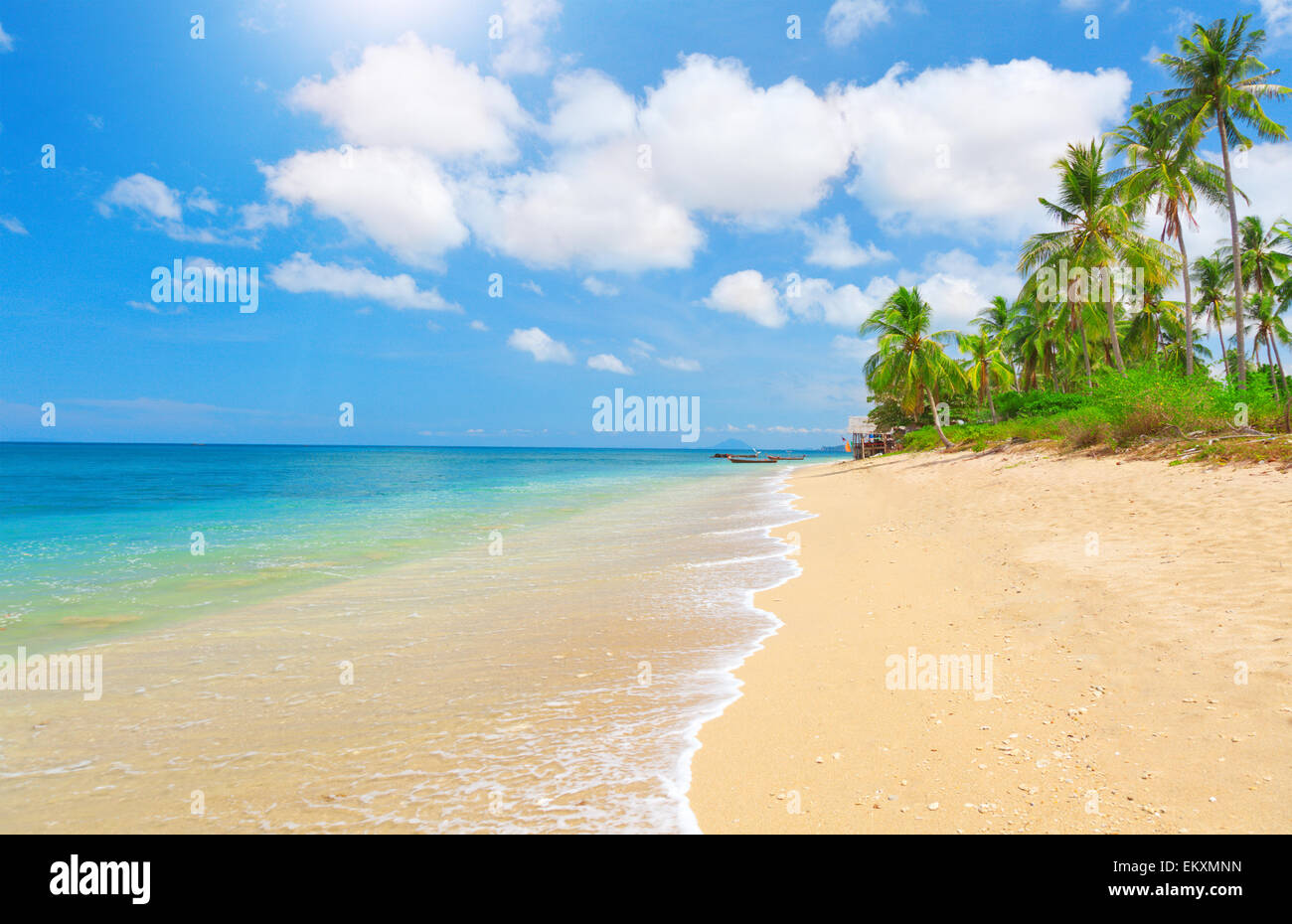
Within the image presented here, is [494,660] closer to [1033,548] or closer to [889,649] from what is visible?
[889,649]

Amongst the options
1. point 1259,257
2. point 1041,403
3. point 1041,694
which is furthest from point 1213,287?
point 1041,694

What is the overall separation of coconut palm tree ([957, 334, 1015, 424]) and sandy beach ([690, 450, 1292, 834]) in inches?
1706

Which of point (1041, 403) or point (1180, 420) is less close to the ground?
point (1041, 403)

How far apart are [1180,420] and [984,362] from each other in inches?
1443

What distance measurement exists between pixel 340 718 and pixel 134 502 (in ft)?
99.5

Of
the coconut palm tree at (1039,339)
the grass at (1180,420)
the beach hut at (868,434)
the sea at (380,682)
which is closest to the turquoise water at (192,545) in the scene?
the sea at (380,682)

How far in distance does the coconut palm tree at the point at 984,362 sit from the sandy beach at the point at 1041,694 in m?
43.3

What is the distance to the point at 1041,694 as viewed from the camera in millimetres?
4203

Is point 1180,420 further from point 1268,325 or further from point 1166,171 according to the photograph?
point 1268,325
